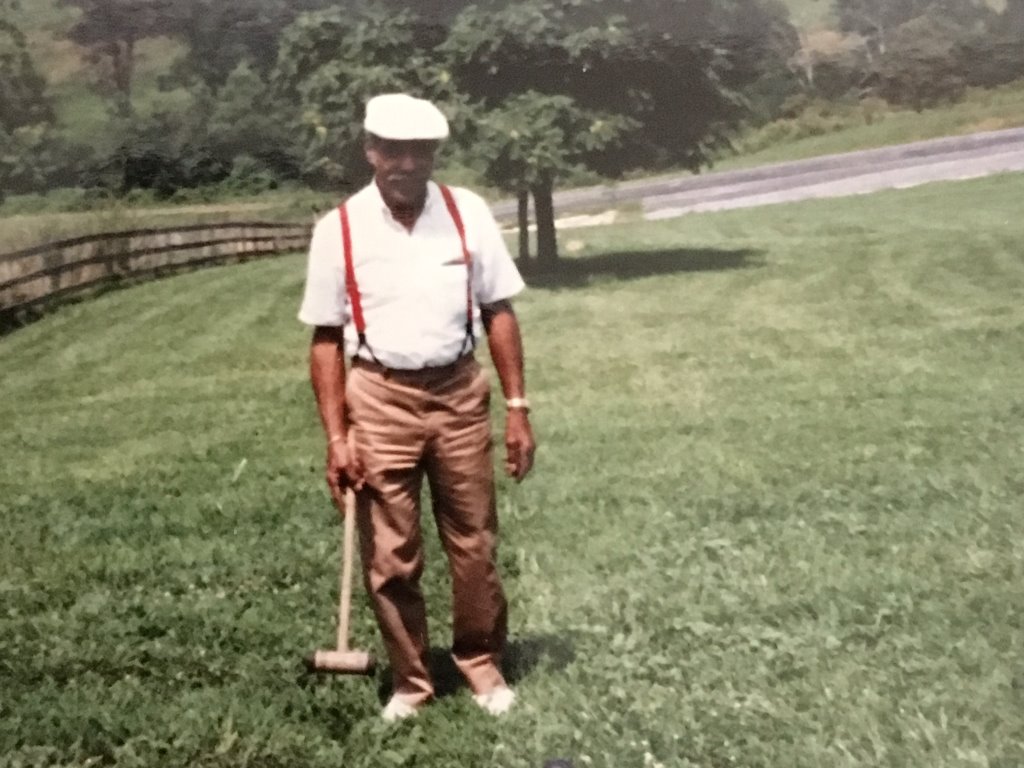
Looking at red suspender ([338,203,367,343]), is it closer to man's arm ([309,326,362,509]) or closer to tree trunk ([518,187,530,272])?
man's arm ([309,326,362,509])

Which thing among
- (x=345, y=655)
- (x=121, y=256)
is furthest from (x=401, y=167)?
(x=121, y=256)

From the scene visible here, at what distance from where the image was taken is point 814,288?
24.6ft

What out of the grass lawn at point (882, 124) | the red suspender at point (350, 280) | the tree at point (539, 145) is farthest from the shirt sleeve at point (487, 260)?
the grass lawn at point (882, 124)

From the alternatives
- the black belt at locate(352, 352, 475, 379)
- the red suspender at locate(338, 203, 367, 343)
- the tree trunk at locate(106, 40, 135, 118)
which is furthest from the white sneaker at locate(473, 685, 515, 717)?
the tree trunk at locate(106, 40, 135, 118)

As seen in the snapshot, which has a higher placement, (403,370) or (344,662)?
(403,370)

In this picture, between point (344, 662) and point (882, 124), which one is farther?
point (882, 124)

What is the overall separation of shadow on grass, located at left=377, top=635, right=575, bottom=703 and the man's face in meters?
1.28

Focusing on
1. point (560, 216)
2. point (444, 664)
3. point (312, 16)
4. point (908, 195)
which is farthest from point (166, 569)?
point (908, 195)

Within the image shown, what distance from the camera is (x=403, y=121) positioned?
276 centimetres

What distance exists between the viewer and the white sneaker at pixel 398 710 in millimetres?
3045

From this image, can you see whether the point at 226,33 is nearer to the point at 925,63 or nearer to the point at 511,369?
the point at 511,369

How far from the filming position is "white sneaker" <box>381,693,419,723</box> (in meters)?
3.04

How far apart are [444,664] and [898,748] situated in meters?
1.23

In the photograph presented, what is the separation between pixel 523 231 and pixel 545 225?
0.53m
